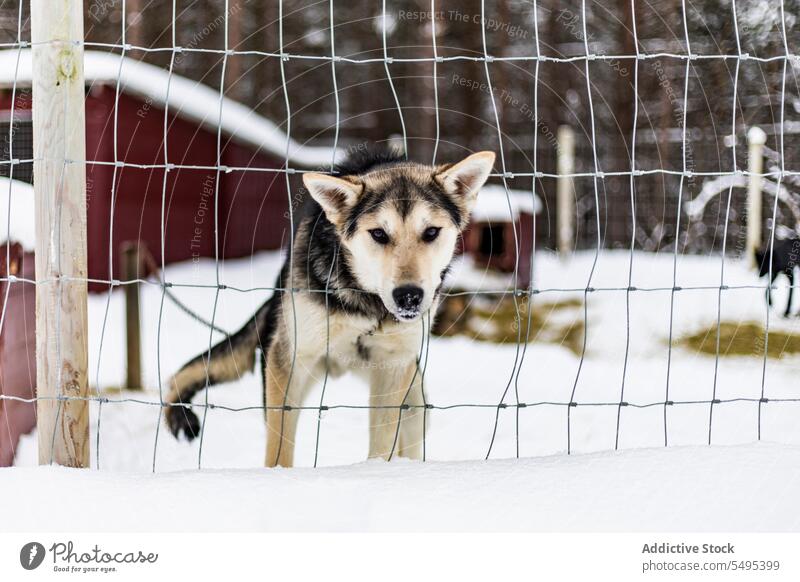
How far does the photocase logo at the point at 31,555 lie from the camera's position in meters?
1.99

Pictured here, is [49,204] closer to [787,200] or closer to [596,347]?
[596,347]

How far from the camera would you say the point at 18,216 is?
10.2ft

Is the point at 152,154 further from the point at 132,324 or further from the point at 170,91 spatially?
the point at 132,324

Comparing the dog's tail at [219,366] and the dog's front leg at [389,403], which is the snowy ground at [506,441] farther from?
the dog's front leg at [389,403]

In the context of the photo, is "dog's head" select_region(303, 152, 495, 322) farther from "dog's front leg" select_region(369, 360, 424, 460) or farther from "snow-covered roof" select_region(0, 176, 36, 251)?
"snow-covered roof" select_region(0, 176, 36, 251)

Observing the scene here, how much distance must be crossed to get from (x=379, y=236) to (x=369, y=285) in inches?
9.2

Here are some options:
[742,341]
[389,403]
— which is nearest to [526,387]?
[742,341]

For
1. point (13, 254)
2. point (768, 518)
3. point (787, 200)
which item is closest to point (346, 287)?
point (13, 254)

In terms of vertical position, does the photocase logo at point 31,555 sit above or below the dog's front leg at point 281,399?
below

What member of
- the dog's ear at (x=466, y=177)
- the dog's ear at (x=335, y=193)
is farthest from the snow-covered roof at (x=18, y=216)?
the dog's ear at (x=466, y=177)

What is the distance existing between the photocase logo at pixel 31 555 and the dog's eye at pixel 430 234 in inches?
64.6

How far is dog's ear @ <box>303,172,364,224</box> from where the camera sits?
2.70m

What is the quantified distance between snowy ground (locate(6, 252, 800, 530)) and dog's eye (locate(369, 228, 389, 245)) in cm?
87

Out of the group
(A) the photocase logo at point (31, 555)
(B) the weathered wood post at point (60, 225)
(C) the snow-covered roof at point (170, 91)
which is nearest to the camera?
(A) the photocase logo at point (31, 555)
